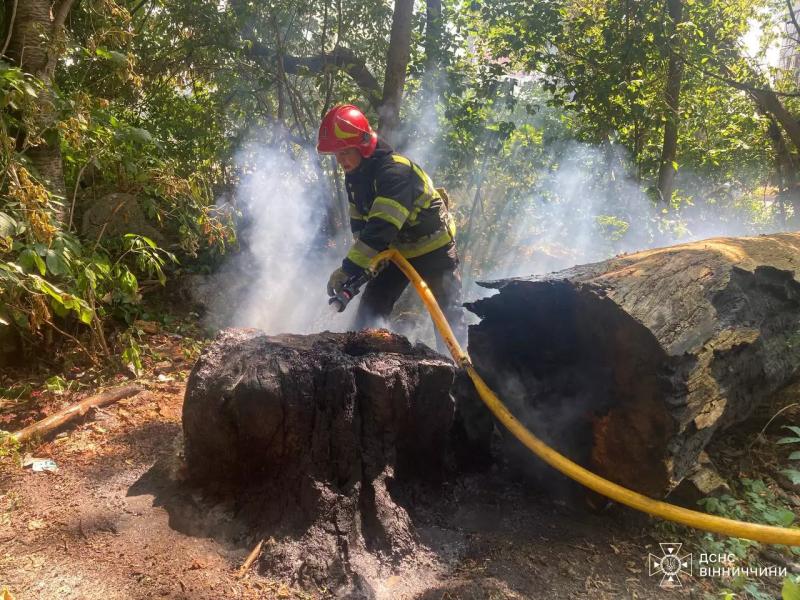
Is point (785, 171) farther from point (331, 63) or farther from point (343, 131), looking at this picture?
point (343, 131)

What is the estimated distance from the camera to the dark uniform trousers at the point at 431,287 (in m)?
4.32

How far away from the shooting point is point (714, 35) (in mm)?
6590

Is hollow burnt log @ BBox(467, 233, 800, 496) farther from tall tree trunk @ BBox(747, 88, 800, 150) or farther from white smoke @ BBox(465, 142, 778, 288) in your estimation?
tall tree trunk @ BBox(747, 88, 800, 150)

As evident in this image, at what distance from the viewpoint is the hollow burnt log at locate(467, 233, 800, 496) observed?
2.26 m

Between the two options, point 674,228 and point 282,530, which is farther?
point 674,228

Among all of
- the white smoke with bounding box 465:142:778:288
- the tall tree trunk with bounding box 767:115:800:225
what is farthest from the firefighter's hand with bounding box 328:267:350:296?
the tall tree trunk with bounding box 767:115:800:225

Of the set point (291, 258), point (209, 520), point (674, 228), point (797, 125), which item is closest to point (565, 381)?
point (209, 520)

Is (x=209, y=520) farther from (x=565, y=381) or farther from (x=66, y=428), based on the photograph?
(x=565, y=381)

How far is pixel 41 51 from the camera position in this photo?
320 centimetres

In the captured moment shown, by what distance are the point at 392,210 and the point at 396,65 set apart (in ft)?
10.3

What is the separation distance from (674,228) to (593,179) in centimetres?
142

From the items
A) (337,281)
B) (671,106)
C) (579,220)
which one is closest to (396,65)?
(337,281)

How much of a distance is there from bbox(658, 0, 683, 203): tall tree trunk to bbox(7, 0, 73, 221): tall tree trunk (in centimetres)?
616

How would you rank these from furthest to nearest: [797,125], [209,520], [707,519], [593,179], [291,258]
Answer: [593,179] → [797,125] → [291,258] → [209,520] → [707,519]
